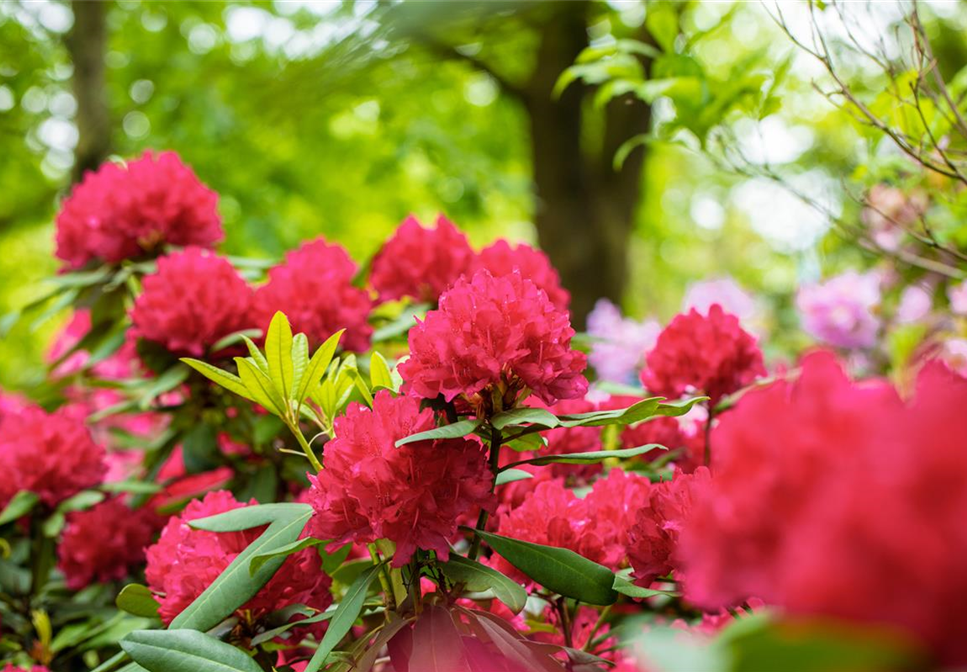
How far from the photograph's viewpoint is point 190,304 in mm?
1489

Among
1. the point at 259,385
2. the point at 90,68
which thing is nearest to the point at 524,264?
the point at 259,385

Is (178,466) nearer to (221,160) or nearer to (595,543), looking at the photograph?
(595,543)

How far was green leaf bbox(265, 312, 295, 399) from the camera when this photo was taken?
3.28 ft

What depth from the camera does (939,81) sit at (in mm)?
1299

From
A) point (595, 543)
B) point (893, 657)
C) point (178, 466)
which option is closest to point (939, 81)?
point (595, 543)

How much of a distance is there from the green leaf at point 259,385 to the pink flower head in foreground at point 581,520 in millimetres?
341

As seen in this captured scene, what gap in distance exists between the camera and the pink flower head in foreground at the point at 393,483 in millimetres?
873

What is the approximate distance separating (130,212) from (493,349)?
1.16 metres

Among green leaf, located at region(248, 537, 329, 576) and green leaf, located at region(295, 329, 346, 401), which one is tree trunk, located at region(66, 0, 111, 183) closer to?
green leaf, located at region(295, 329, 346, 401)

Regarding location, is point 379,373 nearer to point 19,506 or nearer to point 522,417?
point 522,417

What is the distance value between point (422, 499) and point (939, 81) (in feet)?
3.41

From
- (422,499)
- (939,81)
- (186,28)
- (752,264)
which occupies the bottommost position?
(752,264)

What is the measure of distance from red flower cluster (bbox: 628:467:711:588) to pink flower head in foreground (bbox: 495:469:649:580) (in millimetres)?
100

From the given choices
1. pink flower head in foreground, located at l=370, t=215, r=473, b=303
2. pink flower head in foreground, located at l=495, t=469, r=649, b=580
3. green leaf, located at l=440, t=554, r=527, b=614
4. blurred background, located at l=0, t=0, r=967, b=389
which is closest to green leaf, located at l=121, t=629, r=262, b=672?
green leaf, located at l=440, t=554, r=527, b=614
